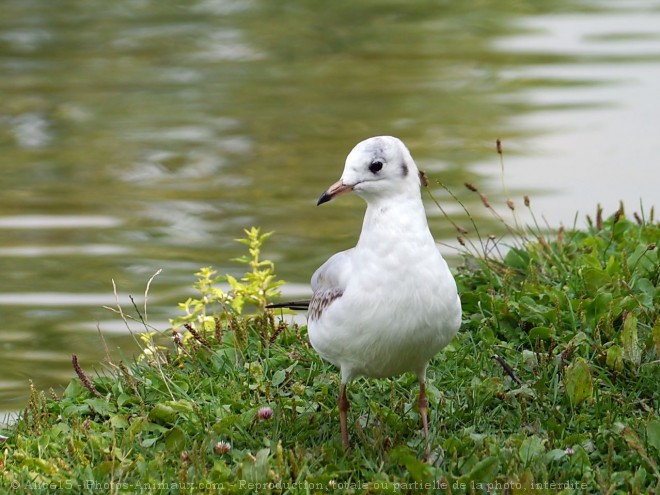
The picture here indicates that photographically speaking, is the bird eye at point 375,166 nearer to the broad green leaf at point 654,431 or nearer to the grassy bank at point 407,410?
the grassy bank at point 407,410

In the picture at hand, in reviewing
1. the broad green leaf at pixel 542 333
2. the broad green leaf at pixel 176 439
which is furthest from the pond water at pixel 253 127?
the broad green leaf at pixel 542 333

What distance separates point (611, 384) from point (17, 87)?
30.6 feet

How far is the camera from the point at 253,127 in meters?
11.5

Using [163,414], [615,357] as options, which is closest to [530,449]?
[615,357]

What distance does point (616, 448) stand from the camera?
4.61 m

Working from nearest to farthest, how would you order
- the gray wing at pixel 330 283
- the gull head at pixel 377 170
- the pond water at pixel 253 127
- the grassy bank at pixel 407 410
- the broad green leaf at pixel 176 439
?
1. the grassy bank at pixel 407 410
2. the gull head at pixel 377 170
3. the gray wing at pixel 330 283
4. the broad green leaf at pixel 176 439
5. the pond water at pixel 253 127

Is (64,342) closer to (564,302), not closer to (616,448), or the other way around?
(564,302)

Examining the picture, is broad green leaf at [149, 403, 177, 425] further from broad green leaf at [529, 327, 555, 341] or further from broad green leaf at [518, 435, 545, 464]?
broad green leaf at [529, 327, 555, 341]

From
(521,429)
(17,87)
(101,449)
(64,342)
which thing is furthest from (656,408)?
(17,87)

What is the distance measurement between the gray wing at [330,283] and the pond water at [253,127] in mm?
2335

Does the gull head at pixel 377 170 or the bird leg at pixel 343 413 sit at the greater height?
the gull head at pixel 377 170

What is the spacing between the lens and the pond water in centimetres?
840

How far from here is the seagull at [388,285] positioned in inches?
175

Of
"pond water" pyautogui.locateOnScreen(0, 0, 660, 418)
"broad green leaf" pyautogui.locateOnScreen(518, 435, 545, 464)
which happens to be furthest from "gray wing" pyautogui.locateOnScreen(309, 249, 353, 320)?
"pond water" pyautogui.locateOnScreen(0, 0, 660, 418)
